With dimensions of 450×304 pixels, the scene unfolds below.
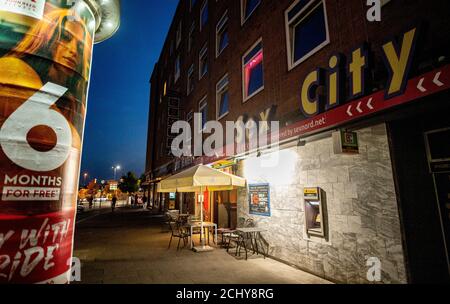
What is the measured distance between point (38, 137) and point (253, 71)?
27.7 feet

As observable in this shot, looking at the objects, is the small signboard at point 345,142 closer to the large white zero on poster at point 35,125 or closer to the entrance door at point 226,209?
the large white zero on poster at point 35,125

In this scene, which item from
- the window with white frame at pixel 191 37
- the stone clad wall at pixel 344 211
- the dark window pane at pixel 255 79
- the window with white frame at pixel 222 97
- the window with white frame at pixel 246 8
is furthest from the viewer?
the window with white frame at pixel 191 37

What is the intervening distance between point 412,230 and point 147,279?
5.15m

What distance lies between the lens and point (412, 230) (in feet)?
12.5

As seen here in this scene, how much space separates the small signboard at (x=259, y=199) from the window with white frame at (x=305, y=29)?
151 inches

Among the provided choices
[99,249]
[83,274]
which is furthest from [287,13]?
[99,249]

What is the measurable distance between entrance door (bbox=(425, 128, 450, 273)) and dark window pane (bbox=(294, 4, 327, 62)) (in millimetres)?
3611

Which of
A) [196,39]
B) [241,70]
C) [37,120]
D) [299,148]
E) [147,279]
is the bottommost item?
[147,279]

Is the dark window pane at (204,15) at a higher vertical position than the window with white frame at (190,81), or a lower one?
higher

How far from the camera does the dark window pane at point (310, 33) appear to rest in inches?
249

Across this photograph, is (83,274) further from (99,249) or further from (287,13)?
(287,13)

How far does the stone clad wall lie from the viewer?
13.0 ft

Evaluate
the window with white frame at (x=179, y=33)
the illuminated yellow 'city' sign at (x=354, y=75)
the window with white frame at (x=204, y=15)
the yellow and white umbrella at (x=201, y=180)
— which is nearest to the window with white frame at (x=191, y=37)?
the window with white frame at (x=204, y=15)
